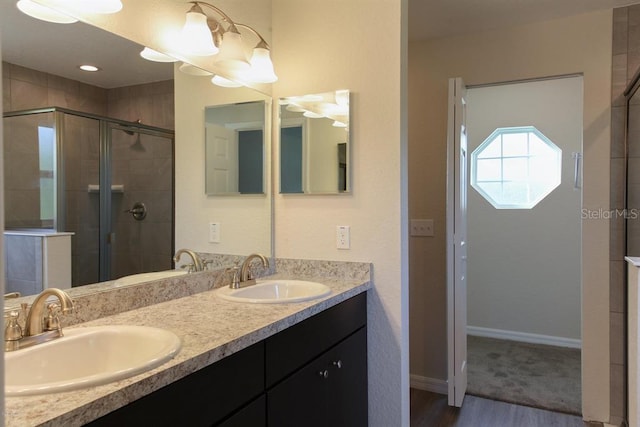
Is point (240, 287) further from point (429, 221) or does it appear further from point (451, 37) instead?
point (451, 37)

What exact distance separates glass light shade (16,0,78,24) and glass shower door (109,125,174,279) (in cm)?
34

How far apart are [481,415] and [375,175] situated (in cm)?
165

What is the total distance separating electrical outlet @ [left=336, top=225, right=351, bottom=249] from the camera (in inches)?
81.7

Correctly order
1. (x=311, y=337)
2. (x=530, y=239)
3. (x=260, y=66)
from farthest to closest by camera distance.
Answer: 1. (x=530, y=239)
2. (x=260, y=66)
3. (x=311, y=337)

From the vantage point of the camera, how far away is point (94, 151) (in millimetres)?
1440

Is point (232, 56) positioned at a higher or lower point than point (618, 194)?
higher

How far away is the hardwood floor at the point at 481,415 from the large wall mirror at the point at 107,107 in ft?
5.80

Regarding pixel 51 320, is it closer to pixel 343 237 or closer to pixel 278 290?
pixel 278 290

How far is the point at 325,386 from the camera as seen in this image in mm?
1655

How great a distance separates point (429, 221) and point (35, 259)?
2.30m

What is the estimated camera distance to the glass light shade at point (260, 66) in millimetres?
2074

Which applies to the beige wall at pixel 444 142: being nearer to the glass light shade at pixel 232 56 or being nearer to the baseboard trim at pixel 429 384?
the baseboard trim at pixel 429 384

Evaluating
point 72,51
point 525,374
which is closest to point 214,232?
point 72,51

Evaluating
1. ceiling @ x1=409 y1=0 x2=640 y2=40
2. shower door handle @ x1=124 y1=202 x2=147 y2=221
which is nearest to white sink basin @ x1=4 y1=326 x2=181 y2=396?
shower door handle @ x1=124 y1=202 x2=147 y2=221
